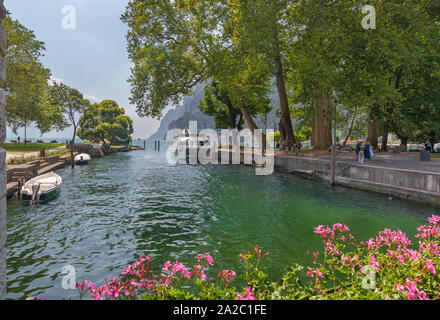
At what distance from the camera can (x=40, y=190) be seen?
17172 millimetres

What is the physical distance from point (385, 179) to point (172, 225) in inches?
587

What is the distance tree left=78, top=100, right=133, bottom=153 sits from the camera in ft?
240

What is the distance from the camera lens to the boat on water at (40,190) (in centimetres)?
1692

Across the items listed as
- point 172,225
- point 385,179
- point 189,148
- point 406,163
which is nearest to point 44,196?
point 172,225

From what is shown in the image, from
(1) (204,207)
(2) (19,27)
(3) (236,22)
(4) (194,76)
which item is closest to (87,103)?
(2) (19,27)

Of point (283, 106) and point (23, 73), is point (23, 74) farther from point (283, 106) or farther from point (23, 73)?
point (283, 106)

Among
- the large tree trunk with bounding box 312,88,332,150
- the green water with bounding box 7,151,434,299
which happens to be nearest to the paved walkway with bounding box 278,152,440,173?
the green water with bounding box 7,151,434,299

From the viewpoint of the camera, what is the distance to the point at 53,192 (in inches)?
725

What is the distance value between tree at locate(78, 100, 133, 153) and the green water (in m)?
53.8

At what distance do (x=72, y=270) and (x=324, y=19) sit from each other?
29.4 meters

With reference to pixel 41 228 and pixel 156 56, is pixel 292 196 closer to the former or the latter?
pixel 41 228

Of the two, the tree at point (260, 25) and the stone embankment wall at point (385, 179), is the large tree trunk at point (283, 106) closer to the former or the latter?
the tree at point (260, 25)

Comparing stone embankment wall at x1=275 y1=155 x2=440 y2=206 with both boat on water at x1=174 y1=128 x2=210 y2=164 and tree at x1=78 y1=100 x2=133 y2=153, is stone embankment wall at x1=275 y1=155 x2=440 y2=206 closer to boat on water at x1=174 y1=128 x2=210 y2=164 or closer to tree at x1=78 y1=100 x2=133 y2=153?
boat on water at x1=174 y1=128 x2=210 y2=164

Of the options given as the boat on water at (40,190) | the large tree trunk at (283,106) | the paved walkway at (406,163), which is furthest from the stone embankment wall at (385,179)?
the boat on water at (40,190)
